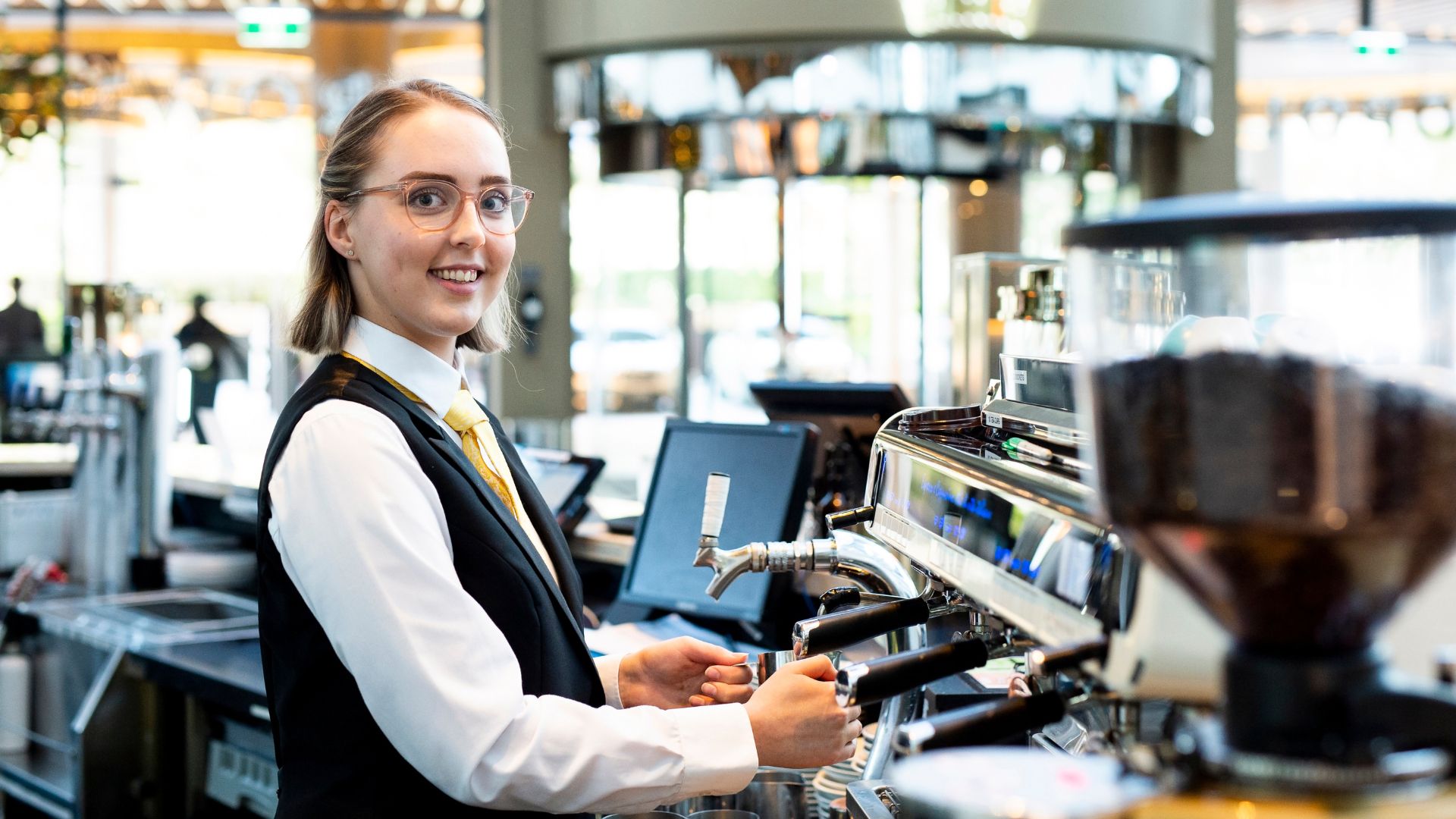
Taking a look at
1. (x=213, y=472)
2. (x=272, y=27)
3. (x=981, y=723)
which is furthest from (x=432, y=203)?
(x=272, y=27)

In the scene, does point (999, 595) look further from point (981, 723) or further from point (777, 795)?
point (777, 795)

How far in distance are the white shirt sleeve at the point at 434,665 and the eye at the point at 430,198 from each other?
232 mm

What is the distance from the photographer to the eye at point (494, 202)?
1.46 metres

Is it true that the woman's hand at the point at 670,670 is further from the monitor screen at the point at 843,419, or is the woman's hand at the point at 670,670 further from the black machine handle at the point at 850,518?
the monitor screen at the point at 843,419

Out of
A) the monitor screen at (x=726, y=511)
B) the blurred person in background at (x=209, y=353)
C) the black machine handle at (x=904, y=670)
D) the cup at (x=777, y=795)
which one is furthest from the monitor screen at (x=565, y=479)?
the blurred person in background at (x=209, y=353)

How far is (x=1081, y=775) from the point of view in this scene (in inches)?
29.1

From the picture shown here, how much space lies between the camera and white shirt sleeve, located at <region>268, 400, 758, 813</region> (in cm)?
120

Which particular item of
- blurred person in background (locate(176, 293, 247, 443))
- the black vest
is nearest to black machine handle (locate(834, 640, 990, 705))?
the black vest

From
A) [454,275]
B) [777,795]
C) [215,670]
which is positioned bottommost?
[215,670]

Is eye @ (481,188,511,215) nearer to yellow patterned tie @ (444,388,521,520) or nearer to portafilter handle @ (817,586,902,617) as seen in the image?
yellow patterned tie @ (444,388,521,520)

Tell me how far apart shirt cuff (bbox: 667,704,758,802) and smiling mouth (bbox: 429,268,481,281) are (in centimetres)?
48

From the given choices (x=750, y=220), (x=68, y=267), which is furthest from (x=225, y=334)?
(x=750, y=220)

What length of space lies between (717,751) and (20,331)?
6373 mm

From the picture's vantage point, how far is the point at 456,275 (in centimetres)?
144
